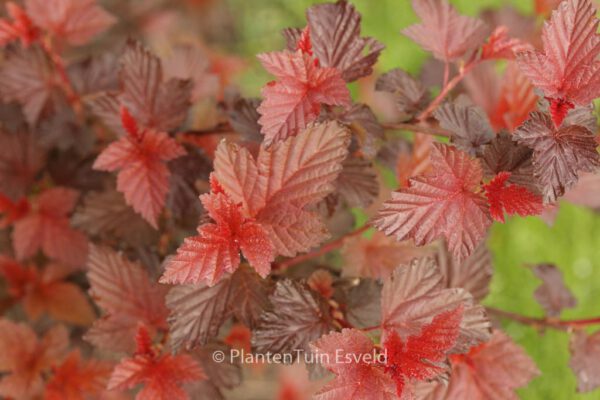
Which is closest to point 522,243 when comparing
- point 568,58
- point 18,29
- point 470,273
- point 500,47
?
point 470,273

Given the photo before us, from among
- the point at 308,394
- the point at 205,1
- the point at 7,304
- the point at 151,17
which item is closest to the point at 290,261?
the point at 7,304

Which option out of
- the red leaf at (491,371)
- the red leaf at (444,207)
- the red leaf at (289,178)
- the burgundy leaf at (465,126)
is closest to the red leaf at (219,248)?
the red leaf at (289,178)

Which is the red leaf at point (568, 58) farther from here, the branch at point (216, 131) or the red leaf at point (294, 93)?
the branch at point (216, 131)

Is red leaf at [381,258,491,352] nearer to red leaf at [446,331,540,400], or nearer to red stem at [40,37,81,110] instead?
red leaf at [446,331,540,400]

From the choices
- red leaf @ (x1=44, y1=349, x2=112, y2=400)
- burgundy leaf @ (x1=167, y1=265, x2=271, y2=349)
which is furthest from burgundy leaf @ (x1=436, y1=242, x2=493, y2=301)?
red leaf @ (x1=44, y1=349, x2=112, y2=400)

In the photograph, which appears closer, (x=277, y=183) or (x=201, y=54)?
(x=277, y=183)

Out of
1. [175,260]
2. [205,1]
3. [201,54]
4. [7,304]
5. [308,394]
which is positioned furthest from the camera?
[205,1]

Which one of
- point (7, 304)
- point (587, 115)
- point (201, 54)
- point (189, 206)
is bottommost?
point (7, 304)

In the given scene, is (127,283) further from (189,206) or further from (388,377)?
(388,377)
